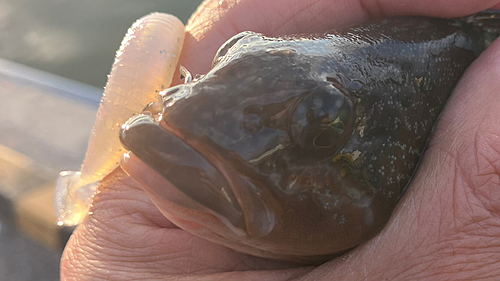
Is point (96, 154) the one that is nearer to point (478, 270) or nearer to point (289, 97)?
point (289, 97)

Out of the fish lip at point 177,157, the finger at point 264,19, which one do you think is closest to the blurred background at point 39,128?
the finger at point 264,19

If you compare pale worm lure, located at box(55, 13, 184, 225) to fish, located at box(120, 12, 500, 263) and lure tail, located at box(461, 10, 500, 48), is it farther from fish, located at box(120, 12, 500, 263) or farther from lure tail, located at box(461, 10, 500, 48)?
lure tail, located at box(461, 10, 500, 48)

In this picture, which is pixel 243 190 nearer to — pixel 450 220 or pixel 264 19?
pixel 450 220

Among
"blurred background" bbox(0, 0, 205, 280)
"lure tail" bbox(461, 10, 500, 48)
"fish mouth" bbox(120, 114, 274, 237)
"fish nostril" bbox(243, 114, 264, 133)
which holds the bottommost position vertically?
"blurred background" bbox(0, 0, 205, 280)

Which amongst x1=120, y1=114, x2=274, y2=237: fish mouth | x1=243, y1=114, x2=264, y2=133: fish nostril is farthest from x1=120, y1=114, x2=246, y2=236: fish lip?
x1=243, y1=114, x2=264, y2=133: fish nostril

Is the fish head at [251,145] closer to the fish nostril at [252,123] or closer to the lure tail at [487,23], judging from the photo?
the fish nostril at [252,123]

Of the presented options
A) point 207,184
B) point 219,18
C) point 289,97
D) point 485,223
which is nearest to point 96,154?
point 219,18

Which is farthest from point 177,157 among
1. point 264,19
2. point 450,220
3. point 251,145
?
point 264,19
